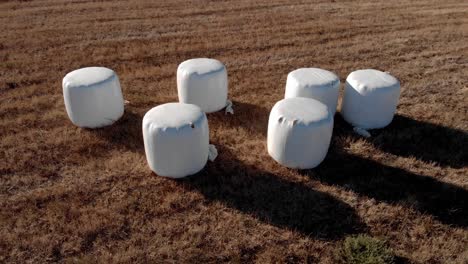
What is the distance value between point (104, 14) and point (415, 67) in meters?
9.54

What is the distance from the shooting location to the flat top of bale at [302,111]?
569 cm

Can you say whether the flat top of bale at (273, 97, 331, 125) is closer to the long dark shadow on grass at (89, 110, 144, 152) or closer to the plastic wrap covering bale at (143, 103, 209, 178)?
the plastic wrap covering bale at (143, 103, 209, 178)

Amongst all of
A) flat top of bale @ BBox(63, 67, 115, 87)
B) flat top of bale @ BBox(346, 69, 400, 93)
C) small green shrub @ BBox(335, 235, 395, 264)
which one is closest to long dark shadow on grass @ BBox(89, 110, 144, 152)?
flat top of bale @ BBox(63, 67, 115, 87)

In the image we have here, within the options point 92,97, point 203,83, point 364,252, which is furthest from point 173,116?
point 364,252

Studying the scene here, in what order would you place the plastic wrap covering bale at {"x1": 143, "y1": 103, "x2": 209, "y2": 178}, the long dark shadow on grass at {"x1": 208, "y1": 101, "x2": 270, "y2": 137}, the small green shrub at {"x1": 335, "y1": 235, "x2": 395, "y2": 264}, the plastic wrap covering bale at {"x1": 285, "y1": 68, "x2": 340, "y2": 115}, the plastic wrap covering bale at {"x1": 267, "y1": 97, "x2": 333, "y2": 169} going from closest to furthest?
1. the small green shrub at {"x1": 335, "y1": 235, "x2": 395, "y2": 264}
2. the plastic wrap covering bale at {"x1": 143, "y1": 103, "x2": 209, "y2": 178}
3. the plastic wrap covering bale at {"x1": 267, "y1": 97, "x2": 333, "y2": 169}
4. the plastic wrap covering bale at {"x1": 285, "y1": 68, "x2": 340, "y2": 115}
5. the long dark shadow on grass at {"x1": 208, "y1": 101, "x2": 270, "y2": 137}

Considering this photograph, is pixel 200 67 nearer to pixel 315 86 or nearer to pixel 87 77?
pixel 87 77

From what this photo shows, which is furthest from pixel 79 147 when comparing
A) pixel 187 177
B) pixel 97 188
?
pixel 187 177

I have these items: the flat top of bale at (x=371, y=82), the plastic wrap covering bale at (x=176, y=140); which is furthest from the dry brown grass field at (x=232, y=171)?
the flat top of bale at (x=371, y=82)

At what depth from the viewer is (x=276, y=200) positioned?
221 inches

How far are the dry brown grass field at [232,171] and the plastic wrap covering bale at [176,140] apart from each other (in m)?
0.24

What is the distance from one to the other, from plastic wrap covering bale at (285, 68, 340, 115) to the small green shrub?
2510 millimetres

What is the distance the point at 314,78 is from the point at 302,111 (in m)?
1.32

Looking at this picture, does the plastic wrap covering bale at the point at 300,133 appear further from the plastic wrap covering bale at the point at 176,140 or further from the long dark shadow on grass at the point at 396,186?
the plastic wrap covering bale at the point at 176,140

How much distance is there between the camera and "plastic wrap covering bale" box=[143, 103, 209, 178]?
547cm
